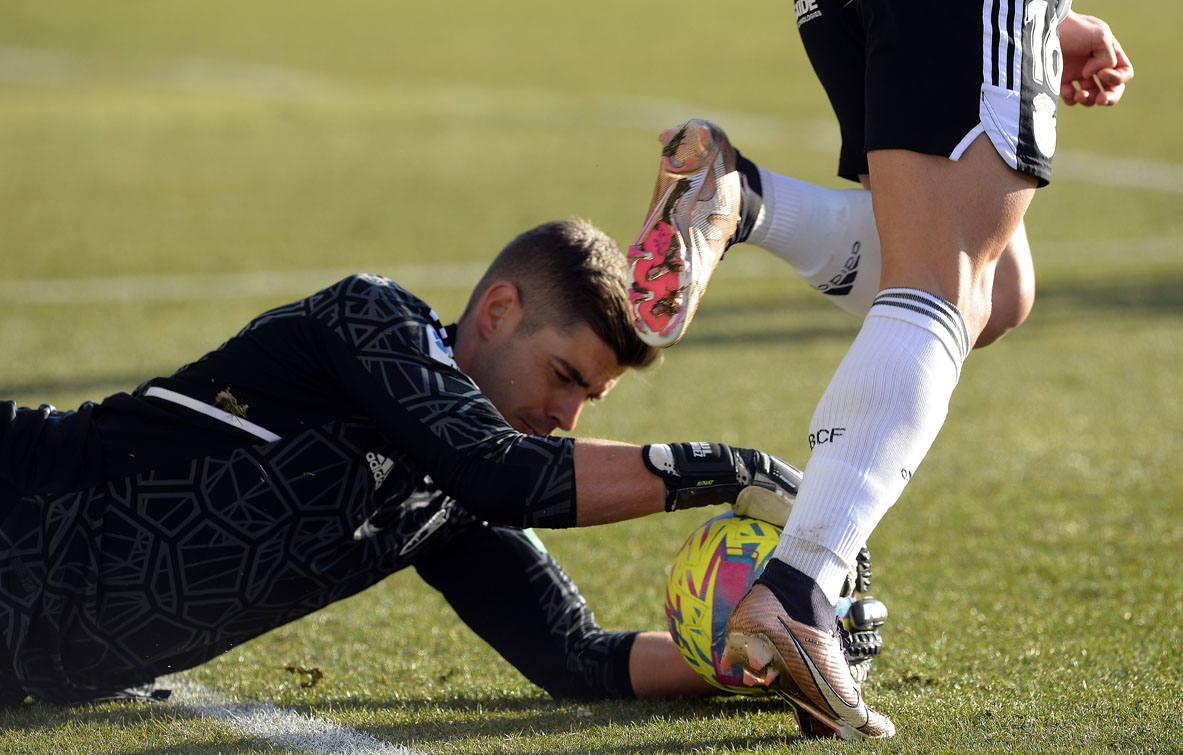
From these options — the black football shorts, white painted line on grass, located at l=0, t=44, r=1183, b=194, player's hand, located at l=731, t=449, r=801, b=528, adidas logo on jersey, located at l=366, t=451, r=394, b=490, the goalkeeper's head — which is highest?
white painted line on grass, located at l=0, t=44, r=1183, b=194

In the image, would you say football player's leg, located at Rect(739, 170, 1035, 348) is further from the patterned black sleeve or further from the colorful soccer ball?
the patterned black sleeve

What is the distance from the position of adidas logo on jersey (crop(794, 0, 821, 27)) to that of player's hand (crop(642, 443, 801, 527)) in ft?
3.13

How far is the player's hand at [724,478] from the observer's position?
238 cm

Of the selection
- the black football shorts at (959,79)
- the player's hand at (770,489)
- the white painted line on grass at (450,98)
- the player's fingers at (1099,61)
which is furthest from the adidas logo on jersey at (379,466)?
the white painted line on grass at (450,98)

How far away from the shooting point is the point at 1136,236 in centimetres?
1049

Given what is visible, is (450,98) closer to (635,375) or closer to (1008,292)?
(635,375)

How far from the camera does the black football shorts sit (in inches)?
88.0

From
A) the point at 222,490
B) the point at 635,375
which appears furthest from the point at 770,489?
the point at 635,375

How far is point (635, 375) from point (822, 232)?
1.85 meters

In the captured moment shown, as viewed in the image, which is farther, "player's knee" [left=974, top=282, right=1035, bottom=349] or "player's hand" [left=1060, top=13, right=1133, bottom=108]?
"player's hand" [left=1060, top=13, right=1133, bottom=108]

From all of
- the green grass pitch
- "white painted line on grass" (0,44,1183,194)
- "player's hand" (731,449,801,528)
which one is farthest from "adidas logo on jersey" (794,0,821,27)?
"white painted line on grass" (0,44,1183,194)

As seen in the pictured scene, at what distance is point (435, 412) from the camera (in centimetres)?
240

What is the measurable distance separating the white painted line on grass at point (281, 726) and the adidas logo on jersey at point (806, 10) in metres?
1.66

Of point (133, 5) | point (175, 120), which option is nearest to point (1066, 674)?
point (175, 120)
